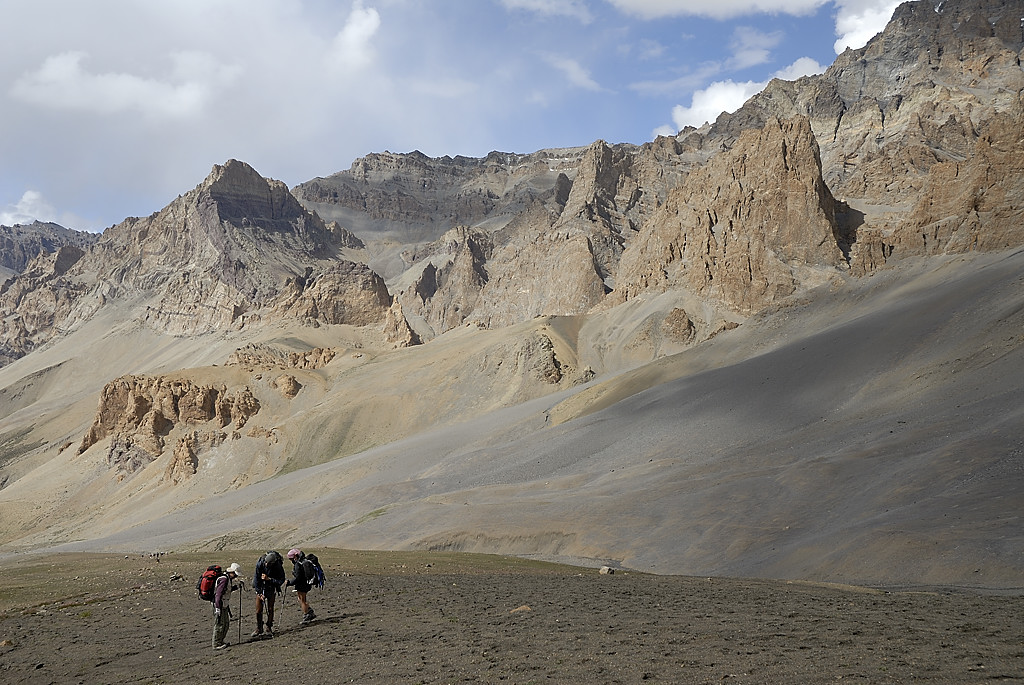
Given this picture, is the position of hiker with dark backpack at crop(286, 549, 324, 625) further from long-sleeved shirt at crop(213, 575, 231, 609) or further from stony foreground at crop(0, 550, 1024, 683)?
long-sleeved shirt at crop(213, 575, 231, 609)

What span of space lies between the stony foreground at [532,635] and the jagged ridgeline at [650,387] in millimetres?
8935

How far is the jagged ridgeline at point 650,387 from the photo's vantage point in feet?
123

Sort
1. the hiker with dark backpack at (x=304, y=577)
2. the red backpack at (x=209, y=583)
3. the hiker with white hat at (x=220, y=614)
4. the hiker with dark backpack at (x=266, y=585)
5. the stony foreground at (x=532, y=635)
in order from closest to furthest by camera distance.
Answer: the stony foreground at (x=532, y=635) → the hiker with white hat at (x=220, y=614) → the red backpack at (x=209, y=583) → the hiker with dark backpack at (x=266, y=585) → the hiker with dark backpack at (x=304, y=577)

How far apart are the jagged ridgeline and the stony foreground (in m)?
8.93

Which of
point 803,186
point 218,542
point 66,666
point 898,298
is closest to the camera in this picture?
point 66,666

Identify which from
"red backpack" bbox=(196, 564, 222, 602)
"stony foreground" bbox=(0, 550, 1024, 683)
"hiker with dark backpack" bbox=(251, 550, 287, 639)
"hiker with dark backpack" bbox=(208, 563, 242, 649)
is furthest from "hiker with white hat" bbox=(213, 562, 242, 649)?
"hiker with dark backpack" bbox=(251, 550, 287, 639)

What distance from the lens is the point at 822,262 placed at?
98438mm

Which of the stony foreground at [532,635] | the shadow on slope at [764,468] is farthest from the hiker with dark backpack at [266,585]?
the shadow on slope at [764,468]

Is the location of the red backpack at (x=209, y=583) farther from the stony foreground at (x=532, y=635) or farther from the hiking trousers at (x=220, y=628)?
the stony foreground at (x=532, y=635)

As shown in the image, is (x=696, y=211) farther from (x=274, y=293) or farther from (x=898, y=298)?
(x=274, y=293)

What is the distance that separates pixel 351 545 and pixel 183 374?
72633 millimetres

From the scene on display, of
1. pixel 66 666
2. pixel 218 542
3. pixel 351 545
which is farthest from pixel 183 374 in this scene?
pixel 66 666

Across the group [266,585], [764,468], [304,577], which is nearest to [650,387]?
[764,468]

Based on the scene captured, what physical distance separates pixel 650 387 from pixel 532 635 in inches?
2399
